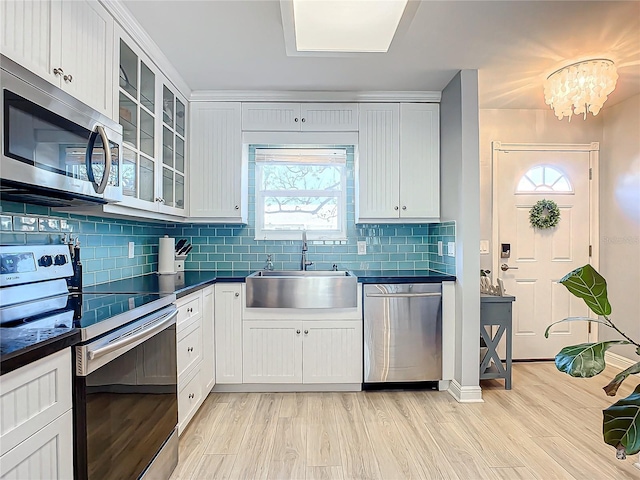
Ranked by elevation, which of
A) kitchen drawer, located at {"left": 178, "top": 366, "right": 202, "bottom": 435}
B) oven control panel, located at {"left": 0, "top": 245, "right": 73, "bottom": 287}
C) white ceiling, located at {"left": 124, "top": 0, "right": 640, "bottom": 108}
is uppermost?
white ceiling, located at {"left": 124, "top": 0, "right": 640, "bottom": 108}

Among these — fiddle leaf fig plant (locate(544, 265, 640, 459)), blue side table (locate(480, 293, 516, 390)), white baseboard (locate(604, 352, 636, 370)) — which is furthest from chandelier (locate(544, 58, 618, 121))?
white baseboard (locate(604, 352, 636, 370))

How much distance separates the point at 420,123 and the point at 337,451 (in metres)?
2.54

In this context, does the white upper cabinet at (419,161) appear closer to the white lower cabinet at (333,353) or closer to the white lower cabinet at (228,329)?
the white lower cabinet at (333,353)

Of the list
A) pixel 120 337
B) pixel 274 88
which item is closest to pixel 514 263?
pixel 274 88

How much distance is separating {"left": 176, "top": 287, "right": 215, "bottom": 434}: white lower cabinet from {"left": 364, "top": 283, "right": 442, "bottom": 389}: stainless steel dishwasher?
1.17 meters

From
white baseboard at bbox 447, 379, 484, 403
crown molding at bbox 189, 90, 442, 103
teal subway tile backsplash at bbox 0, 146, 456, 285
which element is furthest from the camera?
teal subway tile backsplash at bbox 0, 146, 456, 285

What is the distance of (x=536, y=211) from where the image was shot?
3.58 metres

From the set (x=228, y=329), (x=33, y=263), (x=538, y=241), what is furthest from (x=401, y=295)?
(x=33, y=263)

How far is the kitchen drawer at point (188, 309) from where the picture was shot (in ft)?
6.95

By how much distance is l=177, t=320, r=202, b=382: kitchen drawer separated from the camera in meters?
2.12

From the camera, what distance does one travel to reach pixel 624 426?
1362mm

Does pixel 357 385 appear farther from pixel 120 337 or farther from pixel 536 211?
pixel 536 211

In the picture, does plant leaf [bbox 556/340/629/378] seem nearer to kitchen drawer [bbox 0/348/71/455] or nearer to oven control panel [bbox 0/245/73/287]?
kitchen drawer [bbox 0/348/71/455]

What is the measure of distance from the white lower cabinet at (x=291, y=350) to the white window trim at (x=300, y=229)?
2.95 feet
